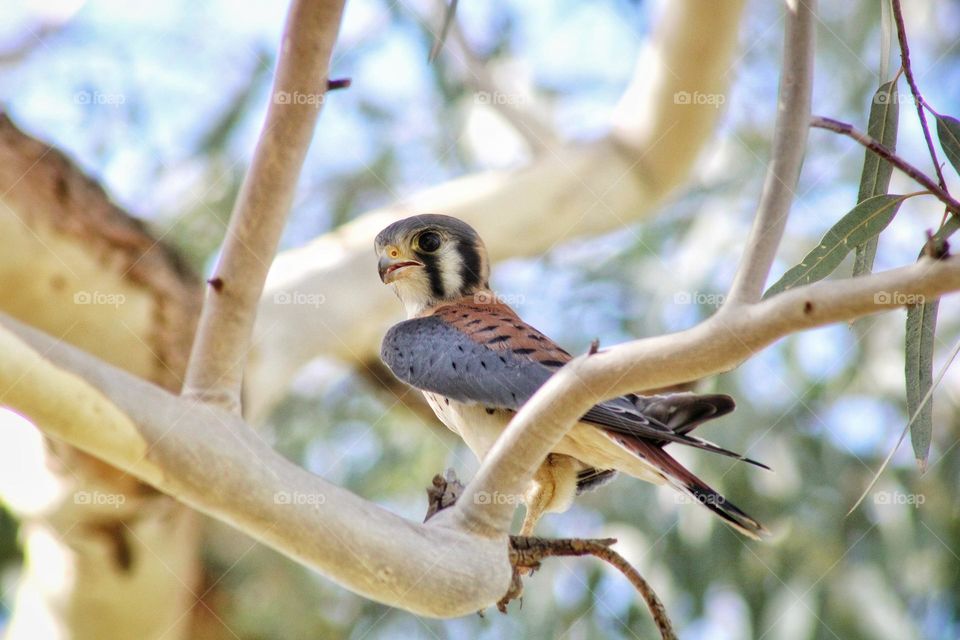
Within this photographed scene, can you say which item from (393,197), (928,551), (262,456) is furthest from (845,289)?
(393,197)

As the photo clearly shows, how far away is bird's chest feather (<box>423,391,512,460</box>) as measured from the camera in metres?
2.71

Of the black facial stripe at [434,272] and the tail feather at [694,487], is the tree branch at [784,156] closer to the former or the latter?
the tail feather at [694,487]

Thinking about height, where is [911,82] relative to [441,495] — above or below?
above

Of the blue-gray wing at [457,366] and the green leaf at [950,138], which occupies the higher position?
the green leaf at [950,138]

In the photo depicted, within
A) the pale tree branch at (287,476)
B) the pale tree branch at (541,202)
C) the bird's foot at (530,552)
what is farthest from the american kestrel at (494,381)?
the pale tree branch at (541,202)

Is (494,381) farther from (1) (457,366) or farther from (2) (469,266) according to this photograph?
(2) (469,266)

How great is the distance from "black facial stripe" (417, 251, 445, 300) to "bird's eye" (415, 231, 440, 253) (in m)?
0.02

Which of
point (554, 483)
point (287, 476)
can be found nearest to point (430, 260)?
point (554, 483)

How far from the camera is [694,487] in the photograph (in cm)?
239

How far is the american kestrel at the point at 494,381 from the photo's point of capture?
8.18ft

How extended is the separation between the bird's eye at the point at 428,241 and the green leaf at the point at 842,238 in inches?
54.2

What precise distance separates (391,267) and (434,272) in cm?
16

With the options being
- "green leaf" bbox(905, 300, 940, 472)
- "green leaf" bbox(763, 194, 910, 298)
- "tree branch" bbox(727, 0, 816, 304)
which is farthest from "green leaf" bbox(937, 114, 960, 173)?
"tree branch" bbox(727, 0, 816, 304)

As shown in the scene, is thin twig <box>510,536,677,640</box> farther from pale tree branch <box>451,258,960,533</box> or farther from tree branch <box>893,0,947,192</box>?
tree branch <box>893,0,947,192</box>
